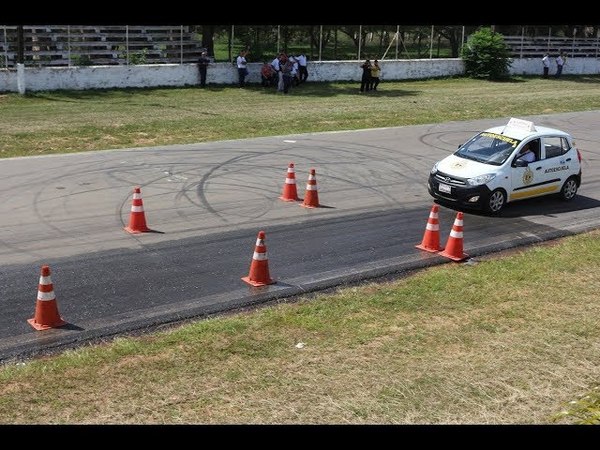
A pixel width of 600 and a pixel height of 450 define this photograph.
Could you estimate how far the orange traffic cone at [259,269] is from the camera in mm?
10750

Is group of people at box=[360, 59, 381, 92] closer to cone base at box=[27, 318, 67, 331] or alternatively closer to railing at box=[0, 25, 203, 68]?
railing at box=[0, 25, 203, 68]

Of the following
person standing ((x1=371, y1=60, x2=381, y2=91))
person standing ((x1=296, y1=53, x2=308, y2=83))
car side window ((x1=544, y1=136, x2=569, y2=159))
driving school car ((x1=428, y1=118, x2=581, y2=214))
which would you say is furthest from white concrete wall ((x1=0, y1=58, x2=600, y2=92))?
car side window ((x1=544, y1=136, x2=569, y2=159))

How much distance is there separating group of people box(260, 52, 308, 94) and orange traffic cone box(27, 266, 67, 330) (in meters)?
25.7

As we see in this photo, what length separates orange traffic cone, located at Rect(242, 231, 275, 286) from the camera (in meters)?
10.8

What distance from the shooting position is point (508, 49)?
44312 millimetres

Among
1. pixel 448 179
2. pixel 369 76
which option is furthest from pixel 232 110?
pixel 448 179

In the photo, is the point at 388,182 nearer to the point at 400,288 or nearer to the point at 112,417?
the point at 400,288

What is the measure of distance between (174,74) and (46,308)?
2544 cm

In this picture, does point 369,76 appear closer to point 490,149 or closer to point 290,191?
point 490,149

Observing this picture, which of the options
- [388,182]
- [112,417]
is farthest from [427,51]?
[112,417]

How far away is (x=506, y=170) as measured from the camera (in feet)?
50.6

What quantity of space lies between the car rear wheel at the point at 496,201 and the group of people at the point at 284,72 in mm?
19635
